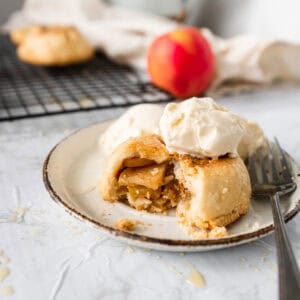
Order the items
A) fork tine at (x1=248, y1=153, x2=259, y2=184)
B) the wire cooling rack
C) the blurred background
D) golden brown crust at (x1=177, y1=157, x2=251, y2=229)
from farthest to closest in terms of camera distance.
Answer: the blurred background → the wire cooling rack → fork tine at (x1=248, y1=153, x2=259, y2=184) → golden brown crust at (x1=177, y1=157, x2=251, y2=229)

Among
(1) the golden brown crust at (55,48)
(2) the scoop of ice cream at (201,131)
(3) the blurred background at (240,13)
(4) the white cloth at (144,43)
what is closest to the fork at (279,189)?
(2) the scoop of ice cream at (201,131)

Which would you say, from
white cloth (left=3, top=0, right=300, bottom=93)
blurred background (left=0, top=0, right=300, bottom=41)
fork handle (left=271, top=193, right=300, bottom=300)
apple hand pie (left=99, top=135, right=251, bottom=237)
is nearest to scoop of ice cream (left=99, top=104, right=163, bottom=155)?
apple hand pie (left=99, top=135, right=251, bottom=237)

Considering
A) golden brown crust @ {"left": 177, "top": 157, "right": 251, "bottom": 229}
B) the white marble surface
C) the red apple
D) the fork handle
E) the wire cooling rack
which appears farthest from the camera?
the red apple

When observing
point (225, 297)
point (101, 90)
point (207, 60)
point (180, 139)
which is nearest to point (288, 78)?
point (207, 60)

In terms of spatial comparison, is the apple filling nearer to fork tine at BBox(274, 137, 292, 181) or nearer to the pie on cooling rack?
the pie on cooling rack

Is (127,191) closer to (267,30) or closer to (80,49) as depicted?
(80,49)

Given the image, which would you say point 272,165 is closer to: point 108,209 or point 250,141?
point 250,141

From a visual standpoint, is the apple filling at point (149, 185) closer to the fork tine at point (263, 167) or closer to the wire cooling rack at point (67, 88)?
the fork tine at point (263, 167)
